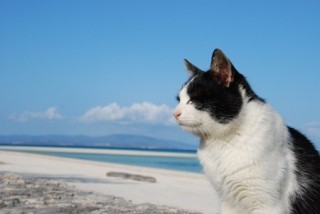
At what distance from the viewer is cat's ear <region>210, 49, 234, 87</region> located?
4.41 metres

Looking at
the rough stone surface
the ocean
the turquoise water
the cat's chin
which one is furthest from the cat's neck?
the turquoise water

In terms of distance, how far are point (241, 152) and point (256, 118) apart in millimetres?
333

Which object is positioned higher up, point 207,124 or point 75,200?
point 207,124

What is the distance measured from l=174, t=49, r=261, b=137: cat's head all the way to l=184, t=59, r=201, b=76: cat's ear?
24cm

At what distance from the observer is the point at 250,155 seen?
436 cm

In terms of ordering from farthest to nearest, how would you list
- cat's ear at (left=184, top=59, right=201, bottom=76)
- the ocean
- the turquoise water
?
1. the ocean
2. the turquoise water
3. cat's ear at (left=184, top=59, right=201, bottom=76)

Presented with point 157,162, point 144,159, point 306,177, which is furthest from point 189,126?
point 144,159

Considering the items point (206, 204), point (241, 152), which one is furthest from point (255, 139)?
point (206, 204)

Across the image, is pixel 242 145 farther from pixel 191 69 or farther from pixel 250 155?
pixel 191 69

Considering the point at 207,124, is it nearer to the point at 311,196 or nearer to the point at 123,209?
the point at 311,196

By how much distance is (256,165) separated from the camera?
4.36 m

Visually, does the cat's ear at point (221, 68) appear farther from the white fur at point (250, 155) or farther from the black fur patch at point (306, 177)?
the black fur patch at point (306, 177)

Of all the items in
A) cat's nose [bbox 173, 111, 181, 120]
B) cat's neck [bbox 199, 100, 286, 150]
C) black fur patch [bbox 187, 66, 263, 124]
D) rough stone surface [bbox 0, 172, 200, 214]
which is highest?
black fur patch [bbox 187, 66, 263, 124]

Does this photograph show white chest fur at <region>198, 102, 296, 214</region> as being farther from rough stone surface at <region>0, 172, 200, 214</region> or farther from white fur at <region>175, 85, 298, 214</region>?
rough stone surface at <region>0, 172, 200, 214</region>
